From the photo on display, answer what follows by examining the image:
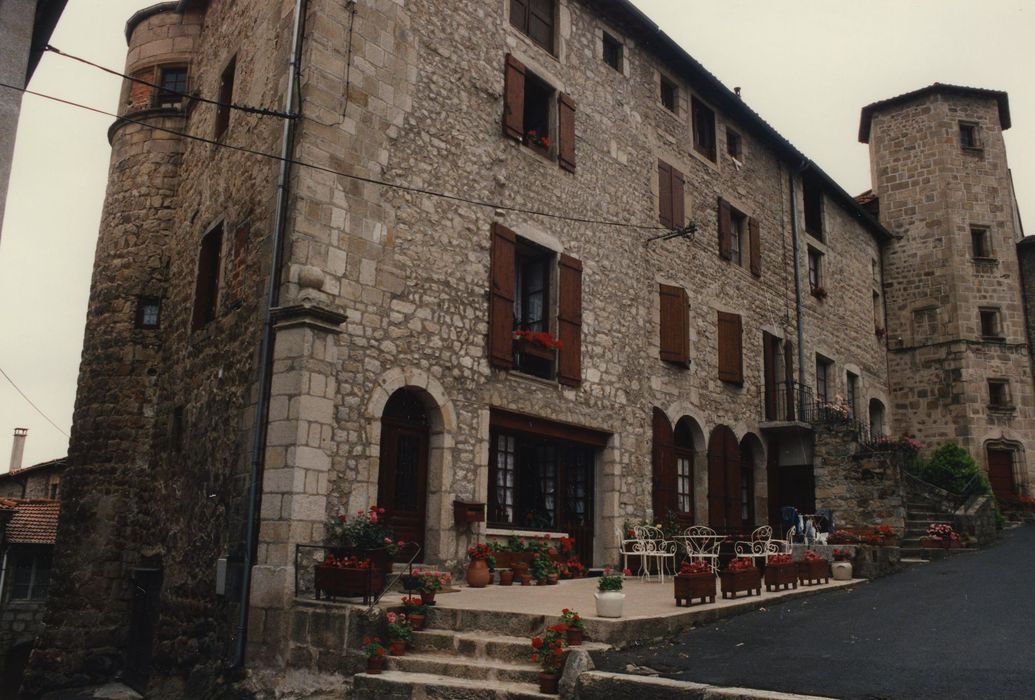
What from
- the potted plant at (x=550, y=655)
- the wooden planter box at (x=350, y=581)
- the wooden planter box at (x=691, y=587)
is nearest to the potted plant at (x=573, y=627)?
the potted plant at (x=550, y=655)

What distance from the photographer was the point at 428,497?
9.84 m

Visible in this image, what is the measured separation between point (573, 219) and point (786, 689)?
8.27 m

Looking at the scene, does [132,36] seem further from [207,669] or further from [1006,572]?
[1006,572]

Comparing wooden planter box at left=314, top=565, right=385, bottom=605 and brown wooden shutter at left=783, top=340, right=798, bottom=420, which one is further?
brown wooden shutter at left=783, top=340, right=798, bottom=420

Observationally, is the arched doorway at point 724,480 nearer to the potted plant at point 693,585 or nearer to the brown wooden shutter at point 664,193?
the brown wooden shutter at point 664,193

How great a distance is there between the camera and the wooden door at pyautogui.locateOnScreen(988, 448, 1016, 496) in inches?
856

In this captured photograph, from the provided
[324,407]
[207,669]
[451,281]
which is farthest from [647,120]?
[207,669]

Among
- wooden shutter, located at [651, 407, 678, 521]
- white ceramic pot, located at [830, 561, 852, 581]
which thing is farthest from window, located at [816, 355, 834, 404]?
white ceramic pot, located at [830, 561, 852, 581]

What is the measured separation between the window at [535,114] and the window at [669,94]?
329 centimetres

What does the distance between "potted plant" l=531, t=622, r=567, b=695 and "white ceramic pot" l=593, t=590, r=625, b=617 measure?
535 mm

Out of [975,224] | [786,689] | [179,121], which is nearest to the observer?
[786,689]

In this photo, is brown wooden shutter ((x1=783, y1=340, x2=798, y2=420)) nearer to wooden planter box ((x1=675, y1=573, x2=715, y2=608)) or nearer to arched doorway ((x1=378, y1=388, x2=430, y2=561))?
wooden planter box ((x1=675, y1=573, x2=715, y2=608))

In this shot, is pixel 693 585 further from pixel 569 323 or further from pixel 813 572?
pixel 569 323

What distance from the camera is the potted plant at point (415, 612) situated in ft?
24.5
